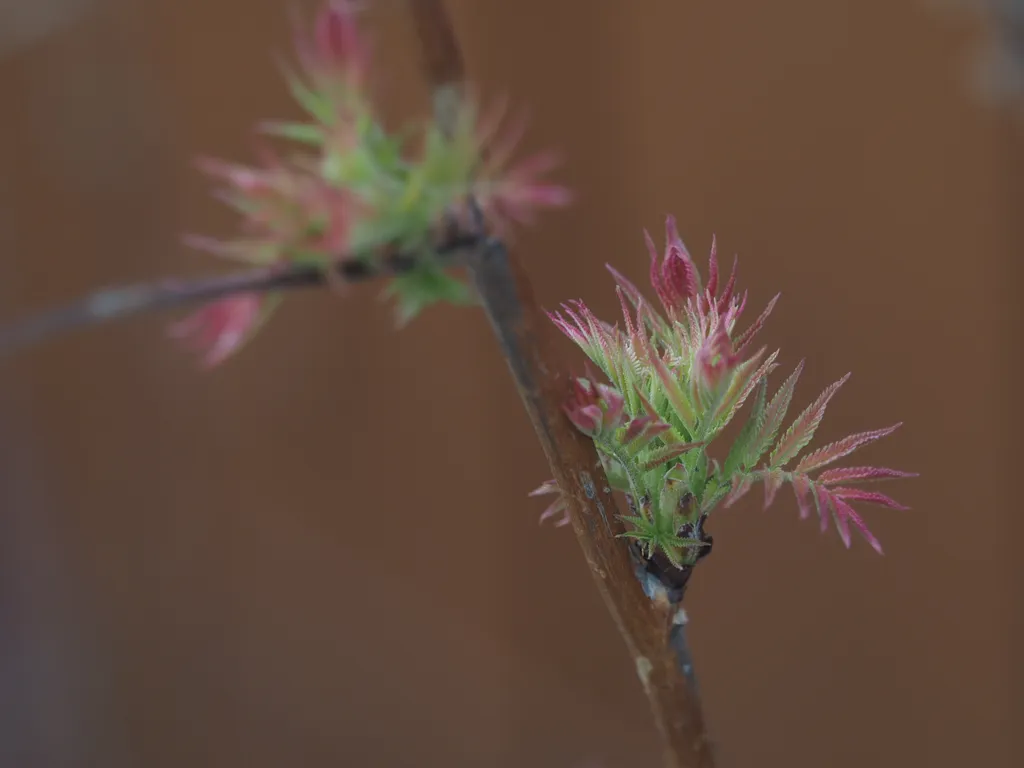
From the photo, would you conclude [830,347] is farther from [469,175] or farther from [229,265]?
[469,175]

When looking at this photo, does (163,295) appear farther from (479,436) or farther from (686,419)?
(479,436)

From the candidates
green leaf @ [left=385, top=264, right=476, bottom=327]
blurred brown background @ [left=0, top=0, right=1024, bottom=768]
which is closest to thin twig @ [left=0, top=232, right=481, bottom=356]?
green leaf @ [left=385, top=264, right=476, bottom=327]

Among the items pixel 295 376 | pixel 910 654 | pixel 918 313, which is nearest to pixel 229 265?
pixel 295 376

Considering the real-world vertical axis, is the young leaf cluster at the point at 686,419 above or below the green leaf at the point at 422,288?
below

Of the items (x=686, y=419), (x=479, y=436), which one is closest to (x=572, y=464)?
(x=686, y=419)

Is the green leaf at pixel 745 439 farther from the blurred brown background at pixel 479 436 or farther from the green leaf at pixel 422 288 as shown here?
the blurred brown background at pixel 479 436

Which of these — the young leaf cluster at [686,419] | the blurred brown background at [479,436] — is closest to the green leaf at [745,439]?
the young leaf cluster at [686,419]
